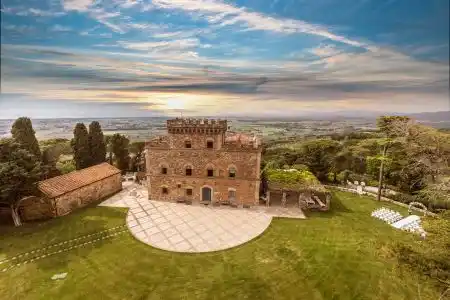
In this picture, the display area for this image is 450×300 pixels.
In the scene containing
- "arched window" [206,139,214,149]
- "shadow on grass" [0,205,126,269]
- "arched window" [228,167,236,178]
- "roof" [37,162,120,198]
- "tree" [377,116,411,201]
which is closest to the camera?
"shadow on grass" [0,205,126,269]

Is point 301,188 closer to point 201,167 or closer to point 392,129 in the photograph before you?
point 201,167

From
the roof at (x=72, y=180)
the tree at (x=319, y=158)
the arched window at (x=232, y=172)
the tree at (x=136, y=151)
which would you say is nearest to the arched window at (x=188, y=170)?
the arched window at (x=232, y=172)

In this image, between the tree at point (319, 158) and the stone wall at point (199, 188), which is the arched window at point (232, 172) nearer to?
the stone wall at point (199, 188)

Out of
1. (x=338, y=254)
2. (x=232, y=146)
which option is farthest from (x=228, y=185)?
(x=338, y=254)

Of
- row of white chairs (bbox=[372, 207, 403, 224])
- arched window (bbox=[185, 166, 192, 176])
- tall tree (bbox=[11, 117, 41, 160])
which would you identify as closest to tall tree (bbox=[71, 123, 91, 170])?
tall tree (bbox=[11, 117, 41, 160])

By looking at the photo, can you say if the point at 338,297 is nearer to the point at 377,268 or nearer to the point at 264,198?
the point at 377,268

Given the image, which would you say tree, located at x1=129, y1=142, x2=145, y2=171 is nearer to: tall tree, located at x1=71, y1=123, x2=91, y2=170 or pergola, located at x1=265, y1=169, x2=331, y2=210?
tall tree, located at x1=71, y1=123, x2=91, y2=170
